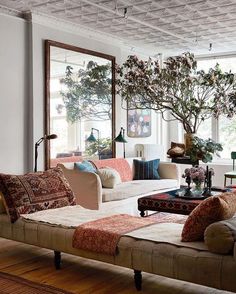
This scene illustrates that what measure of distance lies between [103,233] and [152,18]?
150 inches

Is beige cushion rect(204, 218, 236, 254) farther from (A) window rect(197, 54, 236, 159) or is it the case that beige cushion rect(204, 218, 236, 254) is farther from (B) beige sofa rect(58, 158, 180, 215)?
(A) window rect(197, 54, 236, 159)

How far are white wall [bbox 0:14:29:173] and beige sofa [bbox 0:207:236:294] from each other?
1.72 m

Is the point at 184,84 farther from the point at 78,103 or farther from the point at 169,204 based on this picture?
the point at 78,103

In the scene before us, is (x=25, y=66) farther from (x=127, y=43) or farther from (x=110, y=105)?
(x=127, y=43)

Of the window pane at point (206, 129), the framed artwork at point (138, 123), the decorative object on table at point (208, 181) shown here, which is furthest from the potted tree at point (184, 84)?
the window pane at point (206, 129)

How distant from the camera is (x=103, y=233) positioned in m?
3.30

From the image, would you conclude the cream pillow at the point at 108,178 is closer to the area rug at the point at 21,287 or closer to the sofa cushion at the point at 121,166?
the sofa cushion at the point at 121,166

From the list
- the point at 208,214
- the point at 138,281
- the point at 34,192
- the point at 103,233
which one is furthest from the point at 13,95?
the point at 208,214

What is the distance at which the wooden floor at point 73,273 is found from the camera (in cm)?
327

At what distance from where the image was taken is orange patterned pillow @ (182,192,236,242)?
2.88 meters

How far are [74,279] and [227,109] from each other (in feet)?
10.5

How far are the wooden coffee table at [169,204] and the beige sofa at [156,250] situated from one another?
112 cm

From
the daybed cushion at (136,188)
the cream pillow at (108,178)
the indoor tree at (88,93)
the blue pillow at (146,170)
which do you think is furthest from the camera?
the blue pillow at (146,170)

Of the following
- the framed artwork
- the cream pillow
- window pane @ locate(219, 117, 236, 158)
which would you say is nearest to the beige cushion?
the cream pillow
